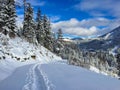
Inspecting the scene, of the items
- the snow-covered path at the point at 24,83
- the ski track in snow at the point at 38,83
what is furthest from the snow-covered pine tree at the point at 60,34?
the ski track in snow at the point at 38,83

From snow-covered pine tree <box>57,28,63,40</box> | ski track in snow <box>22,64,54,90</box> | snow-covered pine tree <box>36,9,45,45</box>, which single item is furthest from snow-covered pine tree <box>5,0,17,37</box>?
snow-covered pine tree <box>57,28,63,40</box>

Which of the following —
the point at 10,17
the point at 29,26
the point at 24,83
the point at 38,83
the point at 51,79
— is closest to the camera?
the point at 38,83

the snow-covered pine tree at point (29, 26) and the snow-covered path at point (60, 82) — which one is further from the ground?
the snow-covered pine tree at point (29, 26)

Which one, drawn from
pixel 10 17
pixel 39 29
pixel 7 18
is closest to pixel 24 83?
pixel 7 18

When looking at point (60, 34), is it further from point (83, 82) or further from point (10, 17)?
point (83, 82)

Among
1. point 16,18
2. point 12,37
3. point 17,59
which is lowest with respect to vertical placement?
point 17,59

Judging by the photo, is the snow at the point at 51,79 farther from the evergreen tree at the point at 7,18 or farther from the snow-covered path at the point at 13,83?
the evergreen tree at the point at 7,18

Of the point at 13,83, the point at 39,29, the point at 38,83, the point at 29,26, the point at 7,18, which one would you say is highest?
the point at 7,18

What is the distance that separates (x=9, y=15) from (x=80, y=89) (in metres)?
37.1

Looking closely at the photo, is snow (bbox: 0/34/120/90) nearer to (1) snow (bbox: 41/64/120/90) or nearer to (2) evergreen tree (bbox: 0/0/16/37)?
(1) snow (bbox: 41/64/120/90)

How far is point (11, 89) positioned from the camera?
1427 centimetres

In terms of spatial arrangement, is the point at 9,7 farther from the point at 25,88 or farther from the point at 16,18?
the point at 25,88

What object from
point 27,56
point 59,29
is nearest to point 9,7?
point 27,56

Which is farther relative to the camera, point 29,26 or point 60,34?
point 60,34
